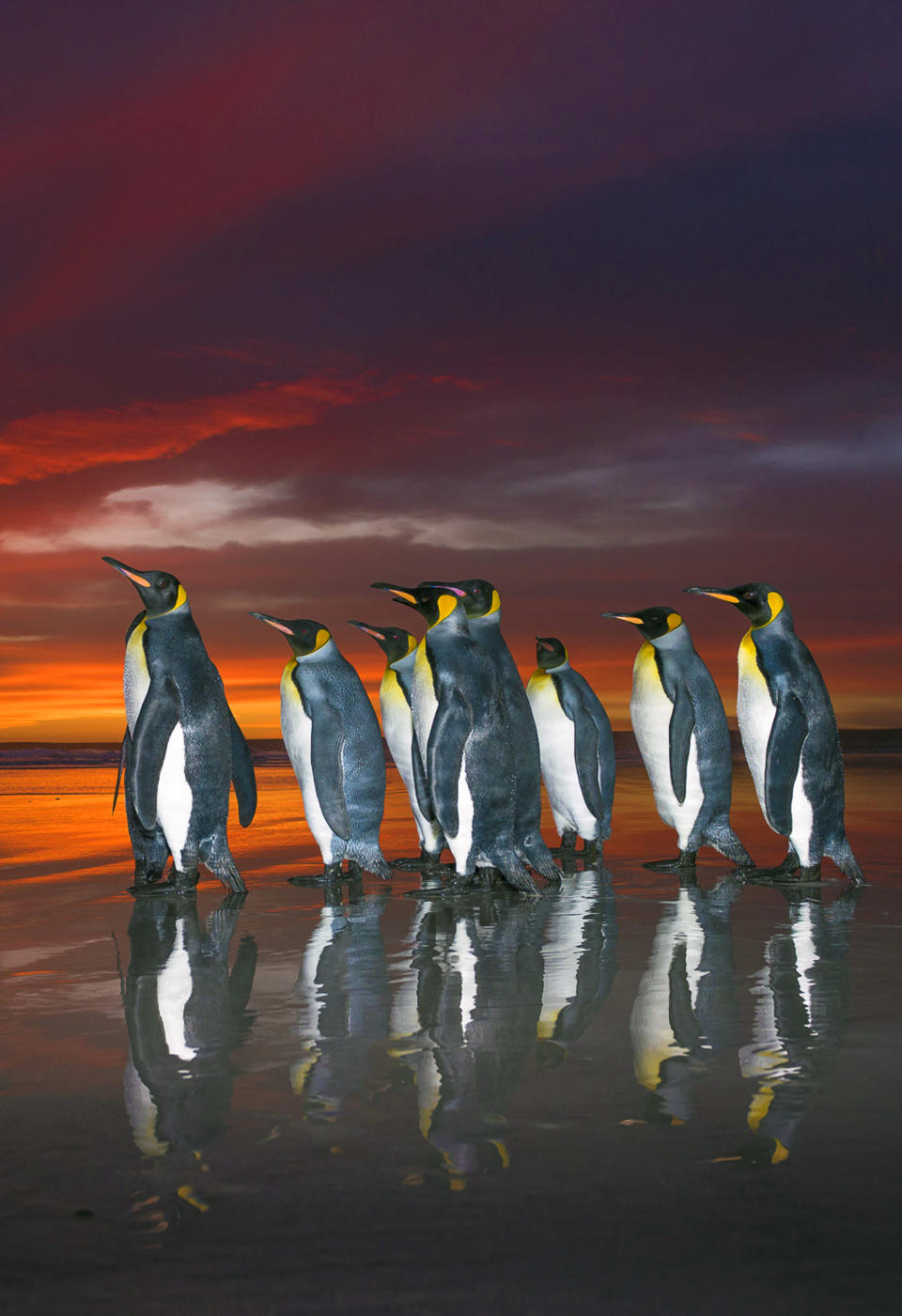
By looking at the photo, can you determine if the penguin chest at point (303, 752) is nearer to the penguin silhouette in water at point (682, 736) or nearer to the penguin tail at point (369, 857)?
the penguin tail at point (369, 857)

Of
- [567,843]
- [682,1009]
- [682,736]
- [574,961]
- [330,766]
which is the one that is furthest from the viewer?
[567,843]

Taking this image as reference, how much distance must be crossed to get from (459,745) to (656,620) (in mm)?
1977

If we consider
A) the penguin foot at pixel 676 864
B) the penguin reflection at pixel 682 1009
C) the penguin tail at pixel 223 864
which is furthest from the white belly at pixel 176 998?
the penguin foot at pixel 676 864

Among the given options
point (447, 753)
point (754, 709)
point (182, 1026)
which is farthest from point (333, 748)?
point (182, 1026)

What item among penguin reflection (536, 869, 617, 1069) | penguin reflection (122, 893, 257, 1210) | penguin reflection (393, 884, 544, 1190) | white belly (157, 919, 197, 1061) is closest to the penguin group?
penguin reflection (536, 869, 617, 1069)

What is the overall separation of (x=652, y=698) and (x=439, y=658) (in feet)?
5.62

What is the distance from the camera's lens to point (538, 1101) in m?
2.90

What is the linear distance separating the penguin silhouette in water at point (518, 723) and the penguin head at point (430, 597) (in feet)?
0.20

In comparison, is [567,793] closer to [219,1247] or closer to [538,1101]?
[538,1101]

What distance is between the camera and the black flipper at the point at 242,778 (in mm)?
7793

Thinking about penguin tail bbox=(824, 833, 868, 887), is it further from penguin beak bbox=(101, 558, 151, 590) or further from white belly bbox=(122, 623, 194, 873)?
penguin beak bbox=(101, 558, 151, 590)

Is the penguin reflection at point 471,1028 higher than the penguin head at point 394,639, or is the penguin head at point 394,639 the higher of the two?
the penguin head at point 394,639

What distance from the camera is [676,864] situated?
305 inches

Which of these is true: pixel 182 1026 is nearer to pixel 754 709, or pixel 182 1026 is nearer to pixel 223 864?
pixel 223 864
